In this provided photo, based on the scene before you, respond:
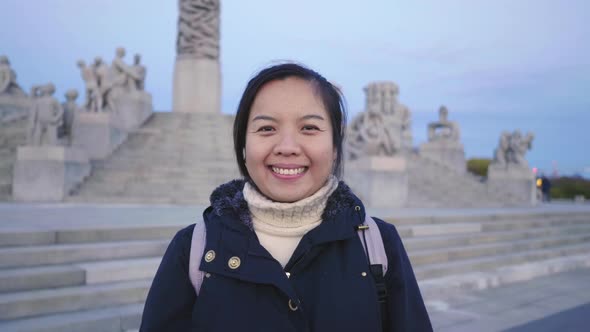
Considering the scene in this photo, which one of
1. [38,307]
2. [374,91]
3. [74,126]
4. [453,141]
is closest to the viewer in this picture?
[38,307]

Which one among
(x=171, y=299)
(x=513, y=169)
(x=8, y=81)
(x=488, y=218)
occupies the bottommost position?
(x=488, y=218)

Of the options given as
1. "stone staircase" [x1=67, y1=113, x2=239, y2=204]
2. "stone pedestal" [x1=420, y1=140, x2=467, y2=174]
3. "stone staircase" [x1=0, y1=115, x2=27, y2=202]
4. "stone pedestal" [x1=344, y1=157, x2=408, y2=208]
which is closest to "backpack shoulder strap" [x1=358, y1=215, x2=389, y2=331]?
"stone staircase" [x1=67, y1=113, x2=239, y2=204]

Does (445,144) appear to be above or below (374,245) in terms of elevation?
above

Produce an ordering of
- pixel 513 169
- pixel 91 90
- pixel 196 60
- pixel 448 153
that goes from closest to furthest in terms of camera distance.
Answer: pixel 91 90, pixel 513 169, pixel 196 60, pixel 448 153

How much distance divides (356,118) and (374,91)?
11.4 meters

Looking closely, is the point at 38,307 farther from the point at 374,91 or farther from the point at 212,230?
the point at 374,91

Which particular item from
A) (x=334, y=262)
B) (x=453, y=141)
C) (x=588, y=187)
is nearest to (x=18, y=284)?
(x=334, y=262)

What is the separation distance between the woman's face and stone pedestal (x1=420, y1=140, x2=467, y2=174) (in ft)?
71.8

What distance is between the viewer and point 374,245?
1.52m

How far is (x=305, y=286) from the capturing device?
1.43 meters

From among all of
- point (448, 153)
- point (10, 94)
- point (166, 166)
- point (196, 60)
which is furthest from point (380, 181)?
point (10, 94)

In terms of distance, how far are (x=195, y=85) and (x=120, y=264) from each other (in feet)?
55.3

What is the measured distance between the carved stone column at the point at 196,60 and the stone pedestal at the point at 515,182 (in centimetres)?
1231

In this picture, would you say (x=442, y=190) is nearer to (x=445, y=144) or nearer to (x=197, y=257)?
(x=445, y=144)
